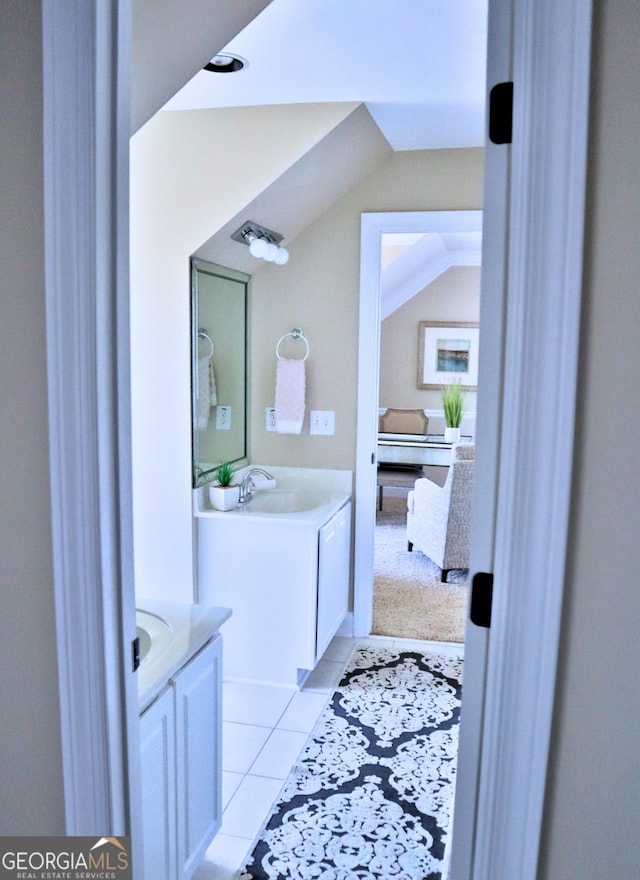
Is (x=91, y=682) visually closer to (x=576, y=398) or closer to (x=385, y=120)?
(x=576, y=398)

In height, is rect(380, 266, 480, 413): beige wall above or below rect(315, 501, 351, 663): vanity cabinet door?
above

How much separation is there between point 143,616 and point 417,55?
1.89 metres

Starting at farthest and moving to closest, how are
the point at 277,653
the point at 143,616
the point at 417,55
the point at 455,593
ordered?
the point at 455,593 < the point at 277,653 < the point at 417,55 < the point at 143,616

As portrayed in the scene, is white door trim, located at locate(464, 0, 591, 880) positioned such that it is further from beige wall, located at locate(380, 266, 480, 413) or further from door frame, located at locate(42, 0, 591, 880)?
beige wall, located at locate(380, 266, 480, 413)

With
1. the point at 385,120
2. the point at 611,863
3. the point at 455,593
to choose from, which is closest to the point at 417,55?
the point at 385,120

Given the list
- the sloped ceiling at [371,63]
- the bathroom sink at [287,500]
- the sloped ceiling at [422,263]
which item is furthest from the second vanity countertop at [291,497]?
the sloped ceiling at [422,263]

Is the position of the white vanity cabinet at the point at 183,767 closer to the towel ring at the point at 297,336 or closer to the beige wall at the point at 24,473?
the beige wall at the point at 24,473

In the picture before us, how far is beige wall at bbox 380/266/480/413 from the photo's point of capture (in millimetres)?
6762

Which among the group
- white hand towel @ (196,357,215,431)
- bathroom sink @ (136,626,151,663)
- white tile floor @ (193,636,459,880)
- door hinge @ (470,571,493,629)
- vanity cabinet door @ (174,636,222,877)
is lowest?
white tile floor @ (193,636,459,880)

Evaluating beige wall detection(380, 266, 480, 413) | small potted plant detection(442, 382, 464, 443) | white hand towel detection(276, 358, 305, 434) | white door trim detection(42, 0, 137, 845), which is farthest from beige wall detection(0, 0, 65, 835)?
beige wall detection(380, 266, 480, 413)

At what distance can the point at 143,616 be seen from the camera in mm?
1862

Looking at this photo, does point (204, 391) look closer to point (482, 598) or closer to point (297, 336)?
point (297, 336)

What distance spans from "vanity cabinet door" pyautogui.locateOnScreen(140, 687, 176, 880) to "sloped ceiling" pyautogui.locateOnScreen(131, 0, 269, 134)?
1.41 metres

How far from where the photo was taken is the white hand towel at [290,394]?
3.59 meters
